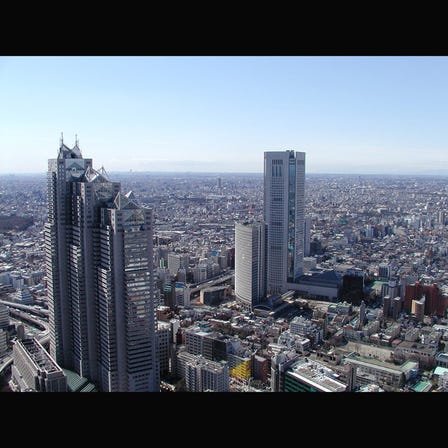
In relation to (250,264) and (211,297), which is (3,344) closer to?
(211,297)

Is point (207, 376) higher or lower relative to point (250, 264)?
lower

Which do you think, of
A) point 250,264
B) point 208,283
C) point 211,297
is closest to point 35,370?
point 211,297

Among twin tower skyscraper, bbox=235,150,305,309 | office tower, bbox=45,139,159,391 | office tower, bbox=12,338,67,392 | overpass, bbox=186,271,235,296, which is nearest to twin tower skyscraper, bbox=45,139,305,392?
office tower, bbox=45,139,159,391

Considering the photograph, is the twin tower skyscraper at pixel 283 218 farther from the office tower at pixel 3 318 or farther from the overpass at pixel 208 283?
the office tower at pixel 3 318

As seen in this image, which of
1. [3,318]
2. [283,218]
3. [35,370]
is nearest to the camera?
[35,370]

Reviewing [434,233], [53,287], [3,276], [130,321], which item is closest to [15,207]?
[3,276]

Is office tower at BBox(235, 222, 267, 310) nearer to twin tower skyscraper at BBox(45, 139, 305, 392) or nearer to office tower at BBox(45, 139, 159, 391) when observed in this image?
twin tower skyscraper at BBox(45, 139, 305, 392)
